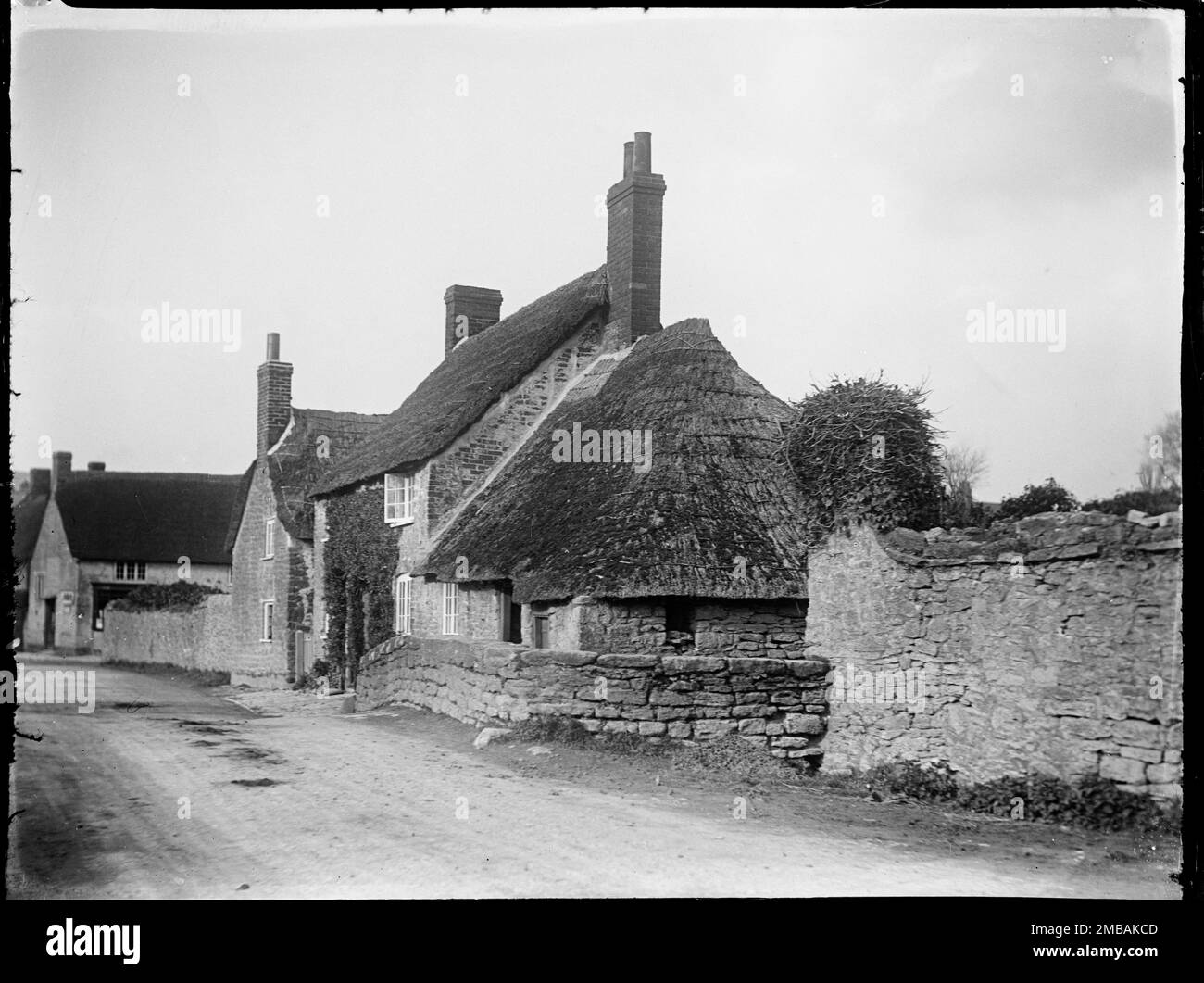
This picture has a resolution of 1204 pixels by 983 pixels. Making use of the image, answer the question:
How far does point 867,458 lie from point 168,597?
88.1 feet

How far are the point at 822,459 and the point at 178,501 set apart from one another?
39.5m

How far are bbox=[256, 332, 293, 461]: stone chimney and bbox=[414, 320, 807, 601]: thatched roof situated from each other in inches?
437

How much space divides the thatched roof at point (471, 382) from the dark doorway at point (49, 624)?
2515 cm

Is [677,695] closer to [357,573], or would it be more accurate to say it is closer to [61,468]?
[357,573]

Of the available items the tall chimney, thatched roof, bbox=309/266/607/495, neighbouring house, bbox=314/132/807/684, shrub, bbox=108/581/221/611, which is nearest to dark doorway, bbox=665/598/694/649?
neighbouring house, bbox=314/132/807/684

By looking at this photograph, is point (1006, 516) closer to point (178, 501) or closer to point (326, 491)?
point (326, 491)

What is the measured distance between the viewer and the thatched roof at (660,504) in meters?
13.3

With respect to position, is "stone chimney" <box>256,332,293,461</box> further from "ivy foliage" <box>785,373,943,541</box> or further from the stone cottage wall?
"ivy foliage" <box>785,373,943,541</box>

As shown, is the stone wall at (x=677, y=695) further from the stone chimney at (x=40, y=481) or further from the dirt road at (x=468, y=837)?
the stone chimney at (x=40, y=481)

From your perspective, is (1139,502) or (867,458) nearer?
(1139,502)

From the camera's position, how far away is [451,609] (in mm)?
17656

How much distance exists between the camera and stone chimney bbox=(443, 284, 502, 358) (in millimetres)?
25719

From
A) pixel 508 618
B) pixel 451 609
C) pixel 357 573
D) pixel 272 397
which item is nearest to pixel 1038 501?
pixel 508 618
